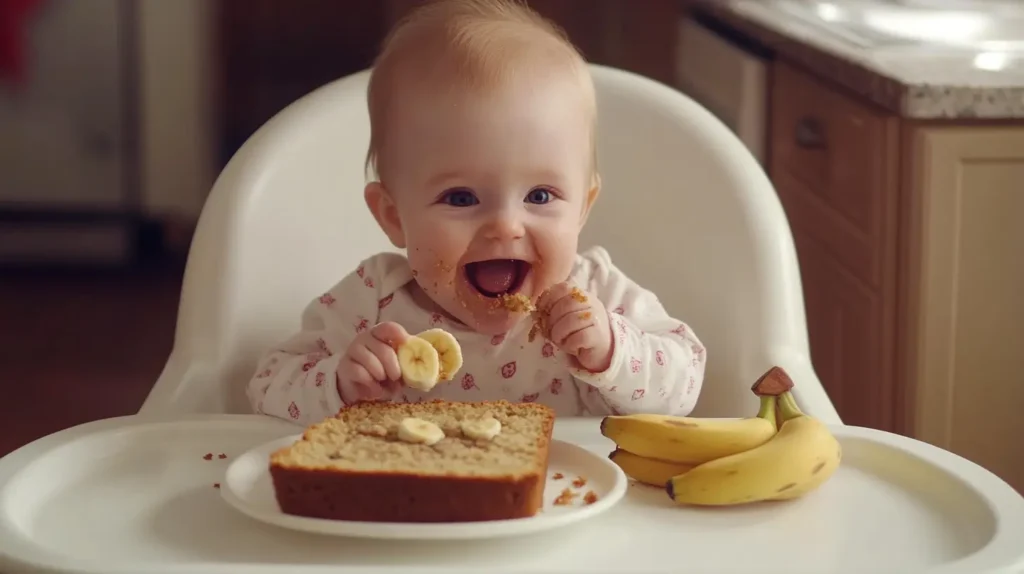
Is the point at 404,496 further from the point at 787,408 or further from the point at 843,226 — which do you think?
the point at 843,226

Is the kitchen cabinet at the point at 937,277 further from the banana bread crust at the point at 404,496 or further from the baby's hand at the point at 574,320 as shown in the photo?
the banana bread crust at the point at 404,496

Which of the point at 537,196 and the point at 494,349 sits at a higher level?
the point at 537,196

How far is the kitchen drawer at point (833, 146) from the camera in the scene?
1.68 metres

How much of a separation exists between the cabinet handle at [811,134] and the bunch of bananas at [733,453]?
3.33ft

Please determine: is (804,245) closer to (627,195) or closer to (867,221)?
(867,221)

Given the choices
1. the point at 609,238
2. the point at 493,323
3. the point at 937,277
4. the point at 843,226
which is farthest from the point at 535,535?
the point at 843,226

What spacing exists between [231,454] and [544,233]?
0.31m

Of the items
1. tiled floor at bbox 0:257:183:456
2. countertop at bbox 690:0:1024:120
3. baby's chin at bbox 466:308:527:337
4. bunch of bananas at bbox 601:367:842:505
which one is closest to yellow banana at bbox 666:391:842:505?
bunch of bananas at bbox 601:367:842:505

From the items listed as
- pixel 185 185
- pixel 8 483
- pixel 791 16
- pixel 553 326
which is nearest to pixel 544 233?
pixel 553 326

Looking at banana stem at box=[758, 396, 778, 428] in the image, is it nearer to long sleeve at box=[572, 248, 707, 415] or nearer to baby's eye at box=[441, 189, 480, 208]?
long sleeve at box=[572, 248, 707, 415]

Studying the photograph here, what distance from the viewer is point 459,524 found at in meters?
0.80

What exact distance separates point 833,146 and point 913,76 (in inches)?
12.3

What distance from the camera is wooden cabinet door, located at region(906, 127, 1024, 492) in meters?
1.57

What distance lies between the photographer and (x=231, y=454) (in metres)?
1.03
